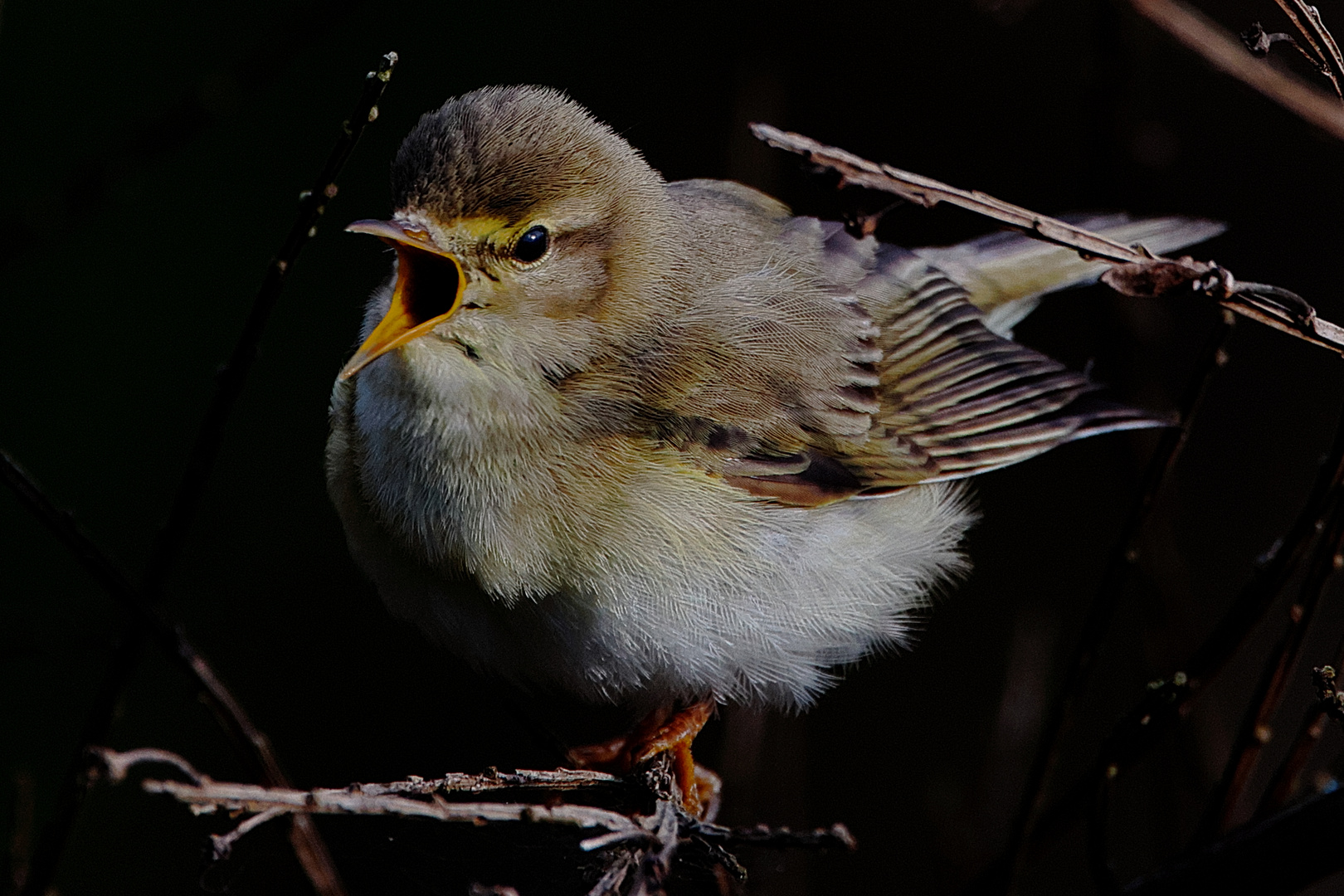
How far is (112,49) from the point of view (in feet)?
15.2

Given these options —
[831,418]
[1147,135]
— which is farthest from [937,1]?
[831,418]

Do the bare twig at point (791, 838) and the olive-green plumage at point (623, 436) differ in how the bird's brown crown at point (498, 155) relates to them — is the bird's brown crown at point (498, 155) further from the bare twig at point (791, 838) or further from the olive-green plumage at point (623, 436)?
the bare twig at point (791, 838)

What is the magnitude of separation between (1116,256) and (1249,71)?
0.79 meters

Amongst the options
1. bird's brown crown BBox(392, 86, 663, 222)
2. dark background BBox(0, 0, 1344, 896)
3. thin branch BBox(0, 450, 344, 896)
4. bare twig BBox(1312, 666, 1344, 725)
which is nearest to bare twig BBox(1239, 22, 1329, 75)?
bare twig BBox(1312, 666, 1344, 725)

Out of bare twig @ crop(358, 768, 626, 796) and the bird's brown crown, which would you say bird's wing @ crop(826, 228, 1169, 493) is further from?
bare twig @ crop(358, 768, 626, 796)

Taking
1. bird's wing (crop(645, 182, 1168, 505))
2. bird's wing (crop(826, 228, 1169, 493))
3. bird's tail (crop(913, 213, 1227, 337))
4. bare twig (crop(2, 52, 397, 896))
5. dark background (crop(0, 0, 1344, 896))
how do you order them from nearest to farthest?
bare twig (crop(2, 52, 397, 896)) → bird's wing (crop(645, 182, 1168, 505)) → bird's wing (crop(826, 228, 1169, 493)) → bird's tail (crop(913, 213, 1227, 337)) → dark background (crop(0, 0, 1344, 896))

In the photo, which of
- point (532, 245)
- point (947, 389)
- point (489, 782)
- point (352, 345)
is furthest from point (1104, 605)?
point (352, 345)

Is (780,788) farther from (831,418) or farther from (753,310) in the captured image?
(753,310)

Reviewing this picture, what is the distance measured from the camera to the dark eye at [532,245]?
2.29 m

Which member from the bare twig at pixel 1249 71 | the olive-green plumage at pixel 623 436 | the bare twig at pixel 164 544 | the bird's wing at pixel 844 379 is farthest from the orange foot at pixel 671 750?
the bare twig at pixel 1249 71

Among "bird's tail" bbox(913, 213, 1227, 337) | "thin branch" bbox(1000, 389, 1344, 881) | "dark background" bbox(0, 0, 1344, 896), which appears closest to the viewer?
"thin branch" bbox(1000, 389, 1344, 881)

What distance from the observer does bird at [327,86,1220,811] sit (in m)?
2.28

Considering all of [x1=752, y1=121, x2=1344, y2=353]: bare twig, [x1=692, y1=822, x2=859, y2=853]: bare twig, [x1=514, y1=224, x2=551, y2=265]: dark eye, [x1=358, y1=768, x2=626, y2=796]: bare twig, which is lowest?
[x1=358, y1=768, x2=626, y2=796]: bare twig

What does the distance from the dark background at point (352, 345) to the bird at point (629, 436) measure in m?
1.34
